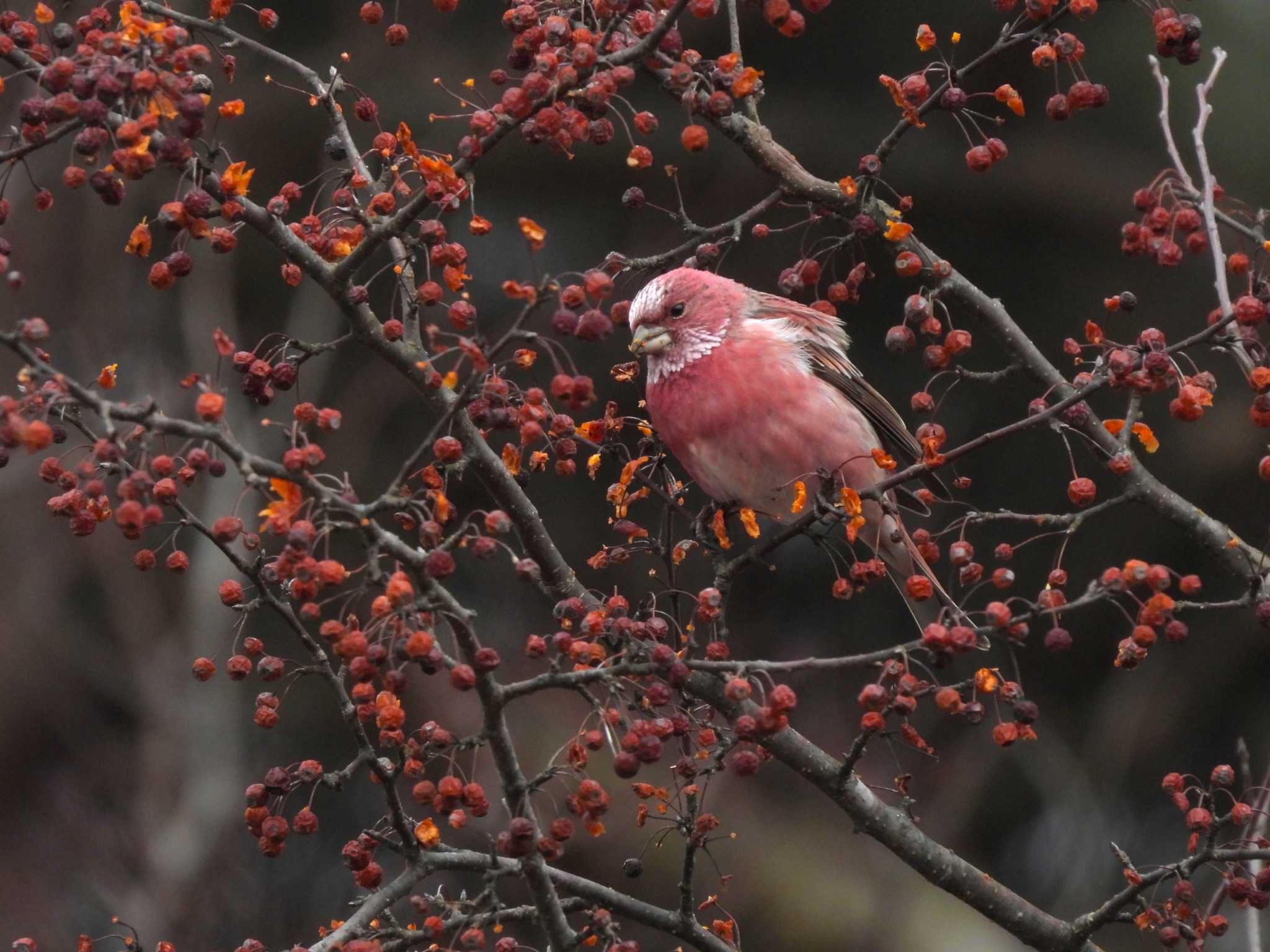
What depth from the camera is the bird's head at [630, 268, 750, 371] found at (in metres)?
4.79

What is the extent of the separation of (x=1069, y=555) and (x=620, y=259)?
19.1 feet

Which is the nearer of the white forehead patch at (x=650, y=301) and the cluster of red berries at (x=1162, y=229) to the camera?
the cluster of red berries at (x=1162, y=229)

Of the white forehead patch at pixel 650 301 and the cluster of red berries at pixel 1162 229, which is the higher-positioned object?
the white forehead patch at pixel 650 301

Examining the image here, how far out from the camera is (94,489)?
270 cm

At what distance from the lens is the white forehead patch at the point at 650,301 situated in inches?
189

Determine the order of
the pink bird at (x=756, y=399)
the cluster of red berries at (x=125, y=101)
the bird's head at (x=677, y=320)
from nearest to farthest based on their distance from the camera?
the cluster of red berries at (x=125, y=101), the pink bird at (x=756, y=399), the bird's head at (x=677, y=320)

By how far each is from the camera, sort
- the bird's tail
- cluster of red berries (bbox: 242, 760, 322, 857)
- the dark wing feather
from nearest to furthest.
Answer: the bird's tail
cluster of red berries (bbox: 242, 760, 322, 857)
the dark wing feather

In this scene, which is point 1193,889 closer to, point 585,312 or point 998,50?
point 585,312

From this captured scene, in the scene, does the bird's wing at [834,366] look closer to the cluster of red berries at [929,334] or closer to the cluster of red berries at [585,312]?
the cluster of red berries at [929,334]

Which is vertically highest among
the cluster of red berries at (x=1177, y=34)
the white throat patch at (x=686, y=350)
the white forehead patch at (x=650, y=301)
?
the cluster of red berries at (x=1177, y=34)

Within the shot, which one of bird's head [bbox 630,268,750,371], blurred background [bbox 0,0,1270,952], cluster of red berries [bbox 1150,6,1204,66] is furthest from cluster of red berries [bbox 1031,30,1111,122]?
blurred background [bbox 0,0,1270,952]

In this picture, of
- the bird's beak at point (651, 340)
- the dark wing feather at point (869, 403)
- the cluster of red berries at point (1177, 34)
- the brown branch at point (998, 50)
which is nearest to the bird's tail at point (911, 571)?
the dark wing feather at point (869, 403)

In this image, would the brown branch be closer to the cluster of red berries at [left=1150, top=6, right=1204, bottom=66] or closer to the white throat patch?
the cluster of red berries at [left=1150, top=6, right=1204, bottom=66]

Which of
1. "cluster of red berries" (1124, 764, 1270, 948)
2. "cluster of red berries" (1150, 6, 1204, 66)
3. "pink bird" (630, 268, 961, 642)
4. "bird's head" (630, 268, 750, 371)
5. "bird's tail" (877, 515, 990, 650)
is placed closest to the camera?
"bird's tail" (877, 515, 990, 650)
